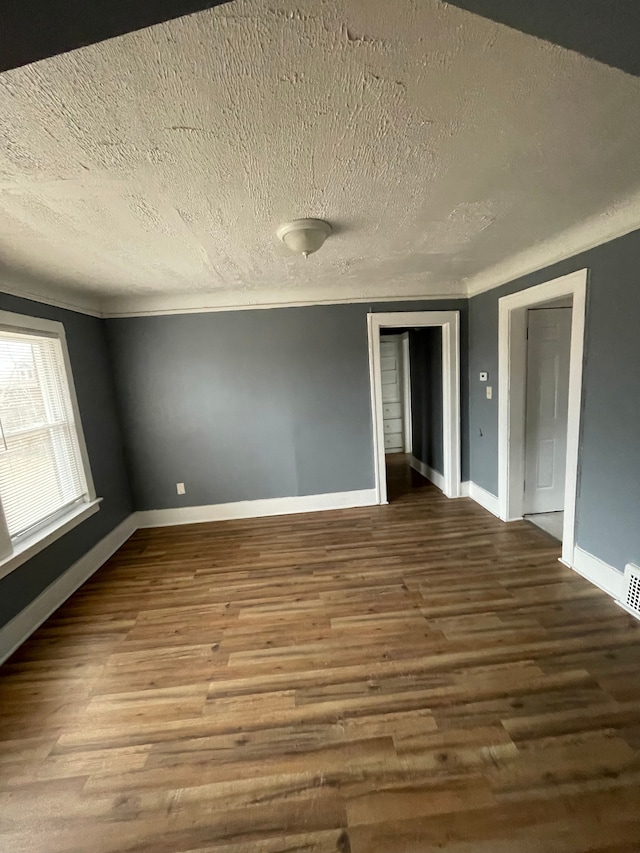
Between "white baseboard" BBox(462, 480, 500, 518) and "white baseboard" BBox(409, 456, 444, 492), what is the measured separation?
343mm

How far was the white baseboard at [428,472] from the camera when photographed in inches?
174

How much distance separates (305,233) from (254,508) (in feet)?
9.43

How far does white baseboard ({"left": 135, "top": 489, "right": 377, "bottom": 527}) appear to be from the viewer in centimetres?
386

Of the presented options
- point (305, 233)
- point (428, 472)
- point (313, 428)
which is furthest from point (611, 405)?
point (428, 472)

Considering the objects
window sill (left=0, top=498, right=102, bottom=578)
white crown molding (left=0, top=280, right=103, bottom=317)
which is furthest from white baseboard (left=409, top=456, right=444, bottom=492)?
white crown molding (left=0, top=280, right=103, bottom=317)

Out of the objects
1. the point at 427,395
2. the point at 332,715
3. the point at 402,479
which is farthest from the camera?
the point at 402,479

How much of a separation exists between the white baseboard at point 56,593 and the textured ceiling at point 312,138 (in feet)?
7.02

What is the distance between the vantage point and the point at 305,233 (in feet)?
6.39

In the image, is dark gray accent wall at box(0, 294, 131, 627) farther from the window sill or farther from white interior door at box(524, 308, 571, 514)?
white interior door at box(524, 308, 571, 514)

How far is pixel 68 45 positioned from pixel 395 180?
1218 mm

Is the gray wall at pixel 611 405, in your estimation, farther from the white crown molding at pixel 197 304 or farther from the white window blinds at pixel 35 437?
the white window blinds at pixel 35 437

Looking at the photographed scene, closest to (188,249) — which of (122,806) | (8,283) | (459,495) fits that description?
(8,283)

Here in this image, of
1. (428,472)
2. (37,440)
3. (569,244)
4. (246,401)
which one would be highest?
(569,244)

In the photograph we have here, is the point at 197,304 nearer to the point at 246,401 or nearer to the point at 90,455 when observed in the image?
the point at 246,401
